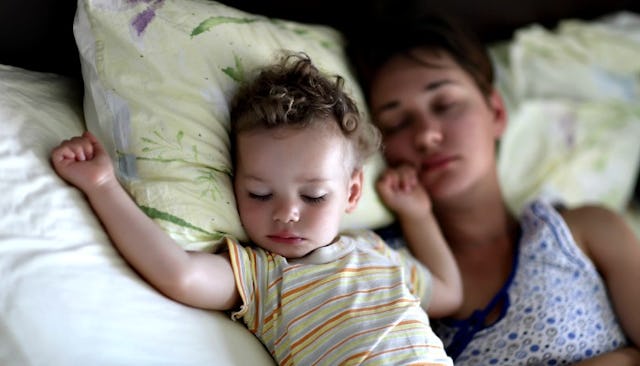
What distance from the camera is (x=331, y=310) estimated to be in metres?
1.02

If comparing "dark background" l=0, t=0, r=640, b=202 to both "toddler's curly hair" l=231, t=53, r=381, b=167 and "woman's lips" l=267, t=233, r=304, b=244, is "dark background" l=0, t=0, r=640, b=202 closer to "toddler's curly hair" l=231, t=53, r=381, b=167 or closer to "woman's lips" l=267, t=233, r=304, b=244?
"toddler's curly hair" l=231, t=53, r=381, b=167

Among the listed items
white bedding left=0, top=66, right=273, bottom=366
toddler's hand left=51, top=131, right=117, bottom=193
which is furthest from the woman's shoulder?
toddler's hand left=51, top=131, right=117, bottom=193

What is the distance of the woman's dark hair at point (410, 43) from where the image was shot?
4.78 ft

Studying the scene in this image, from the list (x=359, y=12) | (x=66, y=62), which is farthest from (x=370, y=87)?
(x=66, y=62)

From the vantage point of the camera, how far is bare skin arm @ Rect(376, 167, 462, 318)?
1.30 m

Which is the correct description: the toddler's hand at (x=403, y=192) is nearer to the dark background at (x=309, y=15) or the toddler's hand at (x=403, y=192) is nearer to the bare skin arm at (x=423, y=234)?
the bare skin arm at (x=423, y=234)

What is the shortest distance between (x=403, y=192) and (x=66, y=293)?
74 centimetres

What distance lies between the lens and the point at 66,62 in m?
1.21

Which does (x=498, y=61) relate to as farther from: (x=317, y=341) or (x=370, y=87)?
(x=317, y=341)

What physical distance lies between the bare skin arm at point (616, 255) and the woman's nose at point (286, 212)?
2.23ft

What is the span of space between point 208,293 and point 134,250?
0.42 feet

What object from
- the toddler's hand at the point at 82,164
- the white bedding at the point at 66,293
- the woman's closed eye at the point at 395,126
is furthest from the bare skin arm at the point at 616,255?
the toddler's hand at the point at 82,164

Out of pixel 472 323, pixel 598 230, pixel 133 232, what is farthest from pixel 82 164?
pixel 598 230

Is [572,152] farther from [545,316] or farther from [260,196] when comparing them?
[260,196]
